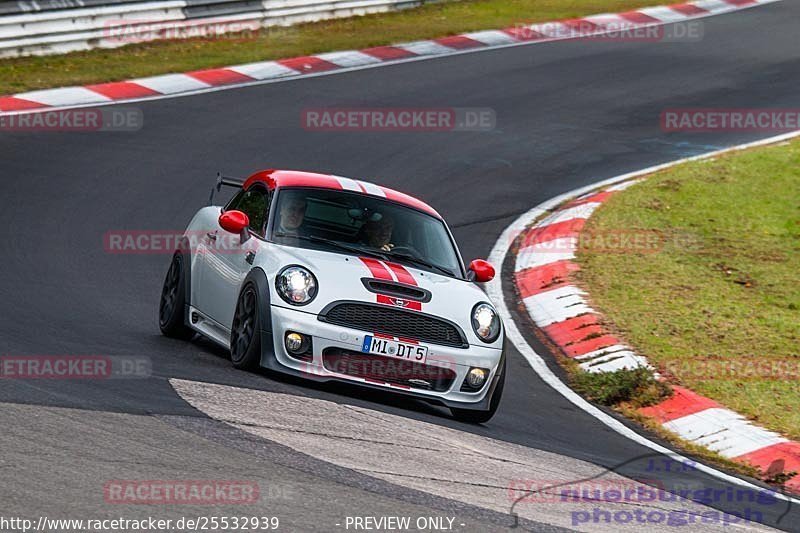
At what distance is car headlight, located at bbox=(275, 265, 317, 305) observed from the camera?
8141 mm

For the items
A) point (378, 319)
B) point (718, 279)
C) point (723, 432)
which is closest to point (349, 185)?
point (378, 319)

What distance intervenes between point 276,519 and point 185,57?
14.6 m

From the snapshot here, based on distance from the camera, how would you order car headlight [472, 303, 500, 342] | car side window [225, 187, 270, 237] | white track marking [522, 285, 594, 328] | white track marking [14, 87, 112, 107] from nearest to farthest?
car headlight [472, 303, 500, 342] → car side window [225, 187, 270, 237] → white track marking [522, 285, 594, 328] → white track marking [14, 87, 112, 107]

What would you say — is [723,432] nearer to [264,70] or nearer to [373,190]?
[373,190]

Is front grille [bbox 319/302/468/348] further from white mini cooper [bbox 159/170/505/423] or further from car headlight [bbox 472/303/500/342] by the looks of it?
car headlight [bbox 472/303/500/342]

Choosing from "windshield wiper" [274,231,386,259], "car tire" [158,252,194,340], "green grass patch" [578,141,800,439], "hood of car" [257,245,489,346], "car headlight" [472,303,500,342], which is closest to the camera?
"hood of car" [257,245,489,346]

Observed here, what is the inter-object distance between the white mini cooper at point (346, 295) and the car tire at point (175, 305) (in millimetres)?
15

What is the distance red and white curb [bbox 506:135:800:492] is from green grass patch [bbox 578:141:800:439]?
162 millimetres

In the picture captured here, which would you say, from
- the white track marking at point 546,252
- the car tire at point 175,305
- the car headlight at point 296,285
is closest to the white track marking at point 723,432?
the car headlight at point 296,285

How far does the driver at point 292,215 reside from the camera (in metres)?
9.00

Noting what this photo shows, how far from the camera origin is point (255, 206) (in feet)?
31.2

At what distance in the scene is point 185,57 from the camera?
19328 mm

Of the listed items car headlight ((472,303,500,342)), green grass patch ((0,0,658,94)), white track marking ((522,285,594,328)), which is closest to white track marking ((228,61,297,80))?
green grass patch ((0,0,658,94))

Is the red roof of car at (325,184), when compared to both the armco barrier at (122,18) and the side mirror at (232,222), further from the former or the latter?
the armco barrier at (122,18)
